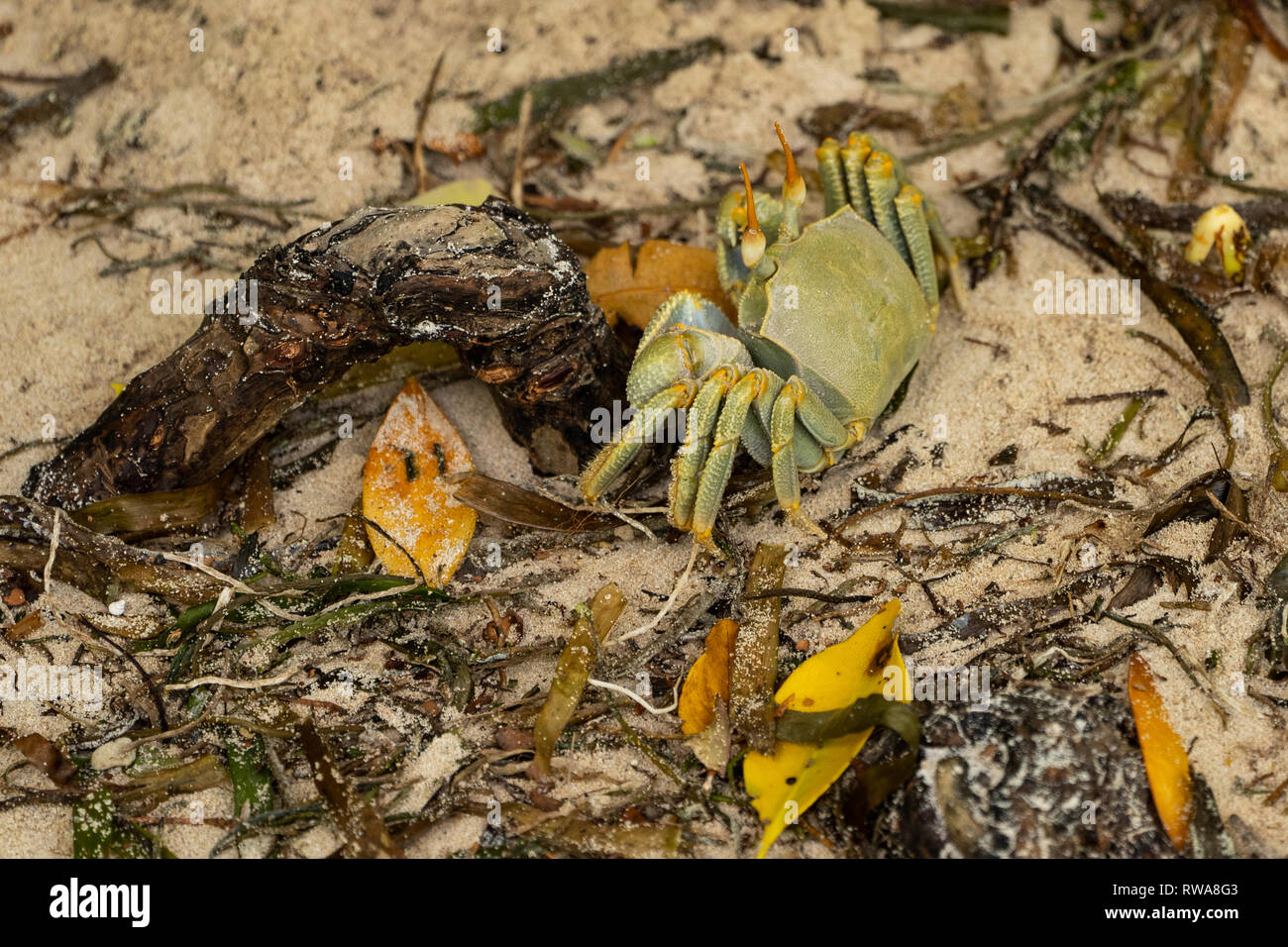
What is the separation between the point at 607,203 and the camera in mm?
5129

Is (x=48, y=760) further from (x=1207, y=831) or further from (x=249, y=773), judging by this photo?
(x=1207, y=831)

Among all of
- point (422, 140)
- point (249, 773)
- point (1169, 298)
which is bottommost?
point (249, 773)

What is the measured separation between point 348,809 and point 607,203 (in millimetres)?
3087

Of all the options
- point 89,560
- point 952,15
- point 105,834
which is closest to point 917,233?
point 952,15

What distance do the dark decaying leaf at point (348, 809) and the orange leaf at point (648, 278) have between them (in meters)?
2.08

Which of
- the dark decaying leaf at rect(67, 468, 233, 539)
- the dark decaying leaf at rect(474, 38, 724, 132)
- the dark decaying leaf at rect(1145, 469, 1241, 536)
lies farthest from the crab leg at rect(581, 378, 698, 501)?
the dark decaying leaf at rect(474, 38, 724, 132)

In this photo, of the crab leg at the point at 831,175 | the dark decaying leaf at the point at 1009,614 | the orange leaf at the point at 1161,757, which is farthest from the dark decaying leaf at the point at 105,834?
the crab leg at the point at 831,175

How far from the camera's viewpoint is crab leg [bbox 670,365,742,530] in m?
3.59

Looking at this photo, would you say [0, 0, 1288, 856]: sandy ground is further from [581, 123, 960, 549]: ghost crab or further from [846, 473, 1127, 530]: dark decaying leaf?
[581, 123, 960, 549]: ghost crab

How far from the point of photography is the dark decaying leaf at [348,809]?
10.2 ft

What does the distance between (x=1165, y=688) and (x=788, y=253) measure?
194 cm

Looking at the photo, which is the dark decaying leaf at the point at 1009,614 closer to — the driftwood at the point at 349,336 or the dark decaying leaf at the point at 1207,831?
the dark decaying leaf at the point at 1207,831

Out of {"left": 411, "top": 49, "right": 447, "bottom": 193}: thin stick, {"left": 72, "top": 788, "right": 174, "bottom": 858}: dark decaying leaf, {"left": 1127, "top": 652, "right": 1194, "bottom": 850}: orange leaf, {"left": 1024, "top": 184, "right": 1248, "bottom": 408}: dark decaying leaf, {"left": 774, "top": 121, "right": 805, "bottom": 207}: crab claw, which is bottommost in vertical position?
{"left": 72, "top": 788, "right": 174, "bottom": 858}: dark decaying leaf

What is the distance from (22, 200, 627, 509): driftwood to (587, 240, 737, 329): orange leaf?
475 millimetres
